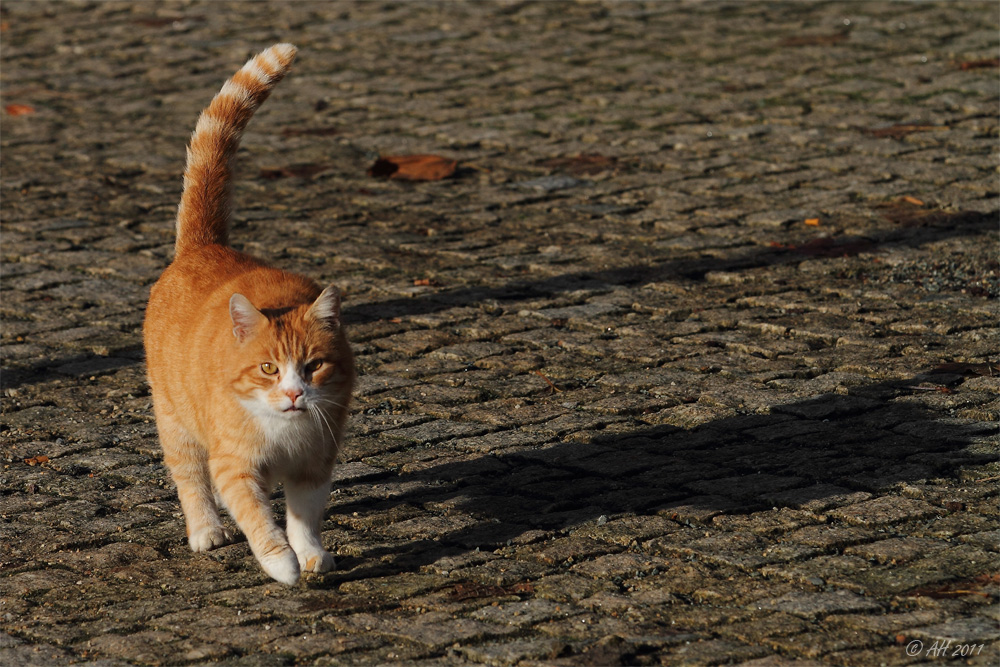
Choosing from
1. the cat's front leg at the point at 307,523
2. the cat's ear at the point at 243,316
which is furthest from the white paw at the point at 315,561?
the cat's ear at the point at 243,316

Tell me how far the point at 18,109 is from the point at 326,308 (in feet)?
28.7

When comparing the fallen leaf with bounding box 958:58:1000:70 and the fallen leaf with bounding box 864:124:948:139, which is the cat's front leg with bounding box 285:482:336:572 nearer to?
the fallen leaf with bounding box 864:124:948:139

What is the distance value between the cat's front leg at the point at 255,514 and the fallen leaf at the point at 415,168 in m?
5.65

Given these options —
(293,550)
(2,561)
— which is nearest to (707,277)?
(293,550)

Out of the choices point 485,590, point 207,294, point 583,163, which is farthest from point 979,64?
point 485,590

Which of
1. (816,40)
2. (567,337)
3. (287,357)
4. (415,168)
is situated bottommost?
(567,337)

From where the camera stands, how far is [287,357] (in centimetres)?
459

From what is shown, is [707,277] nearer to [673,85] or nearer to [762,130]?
[762,130]

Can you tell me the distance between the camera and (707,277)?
7.89 m

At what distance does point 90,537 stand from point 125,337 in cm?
247

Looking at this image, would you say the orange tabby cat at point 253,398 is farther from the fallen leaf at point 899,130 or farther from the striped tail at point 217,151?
the fallen leaf at point 899,130

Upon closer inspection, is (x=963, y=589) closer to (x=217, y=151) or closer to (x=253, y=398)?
(x=253, y=398)

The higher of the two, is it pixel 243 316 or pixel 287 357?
pixel 243 316

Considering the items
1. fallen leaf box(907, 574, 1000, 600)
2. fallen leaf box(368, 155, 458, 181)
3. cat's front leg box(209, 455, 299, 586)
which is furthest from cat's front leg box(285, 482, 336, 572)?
fallen leaf box(368, 155, 458, 181)
